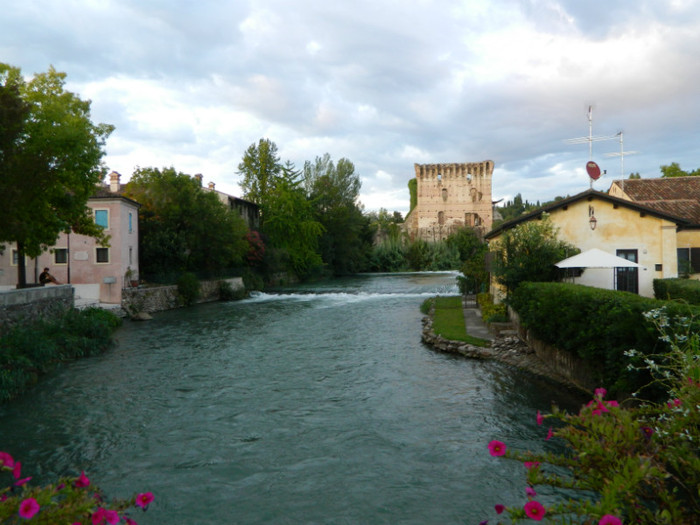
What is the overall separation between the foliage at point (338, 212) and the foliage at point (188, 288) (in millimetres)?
26682

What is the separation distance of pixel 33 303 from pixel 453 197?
6543 centimetres

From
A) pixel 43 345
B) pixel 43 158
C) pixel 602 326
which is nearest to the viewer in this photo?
pixel 602 326

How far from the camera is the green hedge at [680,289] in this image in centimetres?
1177

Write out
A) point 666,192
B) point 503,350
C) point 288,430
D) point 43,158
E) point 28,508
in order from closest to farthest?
point 28,508 < point 288,430 < point 503,350 < point 43,158 < point 666,192

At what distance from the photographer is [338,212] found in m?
59.7

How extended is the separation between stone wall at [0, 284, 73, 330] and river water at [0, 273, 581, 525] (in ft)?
7.41

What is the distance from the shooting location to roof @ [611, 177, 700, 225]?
23.0 meters

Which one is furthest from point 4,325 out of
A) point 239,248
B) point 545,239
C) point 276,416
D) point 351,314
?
point 239,248

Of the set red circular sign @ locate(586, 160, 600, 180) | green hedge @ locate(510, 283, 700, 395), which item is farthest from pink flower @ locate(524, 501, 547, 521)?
red circular sign @ locate(586, 160, 600, 180)

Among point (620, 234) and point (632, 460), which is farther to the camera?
point (620, 234)

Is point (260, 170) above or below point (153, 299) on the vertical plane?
above

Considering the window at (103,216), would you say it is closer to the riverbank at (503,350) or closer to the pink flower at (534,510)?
the riverbank at (503,350)

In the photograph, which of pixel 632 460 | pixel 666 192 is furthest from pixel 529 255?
pixel 632 460

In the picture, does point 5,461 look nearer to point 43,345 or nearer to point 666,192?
point 43,345
